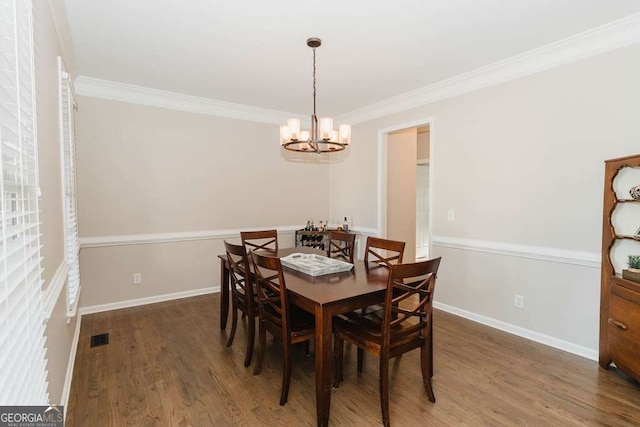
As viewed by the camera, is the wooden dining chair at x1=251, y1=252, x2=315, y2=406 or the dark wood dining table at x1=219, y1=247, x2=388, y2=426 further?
the wooden dining chair at x1=251, y1=252, x2=315, y2=406

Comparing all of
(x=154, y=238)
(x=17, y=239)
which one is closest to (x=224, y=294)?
(x=154, y=238)

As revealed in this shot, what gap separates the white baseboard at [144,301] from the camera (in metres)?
3.71

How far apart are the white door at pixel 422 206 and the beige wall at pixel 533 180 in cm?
265

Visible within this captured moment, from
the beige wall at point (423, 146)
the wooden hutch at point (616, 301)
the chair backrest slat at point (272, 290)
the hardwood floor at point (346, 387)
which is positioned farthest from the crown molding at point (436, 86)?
the chair backrest slat at point (272, 290)

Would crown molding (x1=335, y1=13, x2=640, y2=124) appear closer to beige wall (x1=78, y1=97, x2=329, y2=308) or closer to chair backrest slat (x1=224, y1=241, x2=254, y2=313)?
beige wall (x1=78, y1=97, x2=329, y2=308)

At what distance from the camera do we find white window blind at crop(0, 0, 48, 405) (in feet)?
2.89

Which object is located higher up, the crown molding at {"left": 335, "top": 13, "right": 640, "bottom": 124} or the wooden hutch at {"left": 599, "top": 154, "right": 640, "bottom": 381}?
the crown molding at {"left": 335, "top": 13, "right": 640, "bottom": 124}

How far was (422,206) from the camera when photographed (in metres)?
6.63

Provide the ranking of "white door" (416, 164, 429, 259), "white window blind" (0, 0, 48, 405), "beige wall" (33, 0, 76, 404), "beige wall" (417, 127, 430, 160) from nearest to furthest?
"white window blind" (0, 0, 48, 405) < "beige wall" (33, 0, 76, 404) < "beige wall" (417, 127, 430, 160) < "white door" (416, 164, 429, 259)

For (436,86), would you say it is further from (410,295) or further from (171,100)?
(171,100)

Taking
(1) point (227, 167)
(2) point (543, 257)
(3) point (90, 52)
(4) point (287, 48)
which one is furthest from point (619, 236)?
(3) point (90, 52)

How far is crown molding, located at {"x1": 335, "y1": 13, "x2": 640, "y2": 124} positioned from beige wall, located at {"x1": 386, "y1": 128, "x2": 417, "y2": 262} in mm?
685

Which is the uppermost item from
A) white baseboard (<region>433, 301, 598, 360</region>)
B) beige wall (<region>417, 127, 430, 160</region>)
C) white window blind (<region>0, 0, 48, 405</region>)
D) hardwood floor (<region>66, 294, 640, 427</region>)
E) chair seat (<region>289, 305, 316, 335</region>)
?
beige wall (<region>417, 127, 430, 160</region>)

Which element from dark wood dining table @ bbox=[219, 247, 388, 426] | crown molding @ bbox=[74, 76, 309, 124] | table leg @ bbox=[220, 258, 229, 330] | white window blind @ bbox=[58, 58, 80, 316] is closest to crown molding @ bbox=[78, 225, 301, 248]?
white window blind @ bbox=[58, 58, 80, 316]
